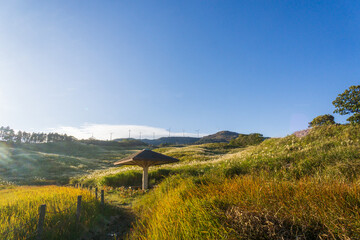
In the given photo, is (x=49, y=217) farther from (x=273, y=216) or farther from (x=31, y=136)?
(x=31, y=136)

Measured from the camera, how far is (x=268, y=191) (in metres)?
4.35

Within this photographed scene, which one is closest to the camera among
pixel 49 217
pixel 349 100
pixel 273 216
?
pixel 273 216

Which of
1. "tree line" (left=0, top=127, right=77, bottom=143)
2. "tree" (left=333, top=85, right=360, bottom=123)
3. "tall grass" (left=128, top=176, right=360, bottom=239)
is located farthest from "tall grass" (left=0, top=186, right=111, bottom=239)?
"tree line" (left=0, top=127, right=77, bottom=143)

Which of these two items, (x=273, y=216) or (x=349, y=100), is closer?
(x=273, y=216)

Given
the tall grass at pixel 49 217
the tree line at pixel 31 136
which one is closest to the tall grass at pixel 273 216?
the tall grass at pixel 49 217

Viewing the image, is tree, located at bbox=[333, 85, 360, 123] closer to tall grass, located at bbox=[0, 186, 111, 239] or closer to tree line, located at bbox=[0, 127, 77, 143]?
tall grass, located at bbox=[0, 186, 111, 239]

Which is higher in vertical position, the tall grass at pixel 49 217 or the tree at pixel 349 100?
the tree at pixel 349 100

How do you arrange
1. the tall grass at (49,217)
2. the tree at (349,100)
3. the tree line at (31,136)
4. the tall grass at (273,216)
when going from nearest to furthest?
the tall grass at (273,216)
the tall grass at (49,217)
the tree at (349,100)
the tree line at (31,136)

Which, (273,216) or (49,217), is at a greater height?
(273,216)

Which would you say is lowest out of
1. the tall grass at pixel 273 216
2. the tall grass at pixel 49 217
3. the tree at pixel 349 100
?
the tall grass at pixel 49 217

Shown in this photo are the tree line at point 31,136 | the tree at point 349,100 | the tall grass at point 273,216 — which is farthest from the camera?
the tree line at point 31,136

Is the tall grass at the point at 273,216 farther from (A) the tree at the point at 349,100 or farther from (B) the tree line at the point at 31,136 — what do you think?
(B) the tree line at the point at 31,136

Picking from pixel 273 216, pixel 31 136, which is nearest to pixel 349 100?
pixel 273 216

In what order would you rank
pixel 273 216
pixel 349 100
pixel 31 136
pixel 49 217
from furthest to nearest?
1. pixel 31 136
2. pixel 349 100
3. pixel 49 217
4. pixel 273 216
